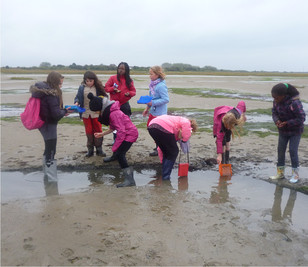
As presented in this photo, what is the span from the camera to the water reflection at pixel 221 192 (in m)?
4.09

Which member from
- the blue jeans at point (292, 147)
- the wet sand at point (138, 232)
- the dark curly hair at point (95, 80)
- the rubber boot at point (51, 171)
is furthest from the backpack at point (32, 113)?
the blue jeans at point (292, 147)

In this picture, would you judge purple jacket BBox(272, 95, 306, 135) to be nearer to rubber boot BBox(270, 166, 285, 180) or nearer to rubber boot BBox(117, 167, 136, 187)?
rubber boot BBox(270, 166, 285, 180)

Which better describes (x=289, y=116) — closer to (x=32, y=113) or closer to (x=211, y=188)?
(x=211, y=188)

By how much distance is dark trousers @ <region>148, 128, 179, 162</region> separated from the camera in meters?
4.53

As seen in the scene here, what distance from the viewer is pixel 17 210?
350 cm

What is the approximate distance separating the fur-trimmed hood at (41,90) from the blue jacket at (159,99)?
1.91 m

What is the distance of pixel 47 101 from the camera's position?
4285 millimetres

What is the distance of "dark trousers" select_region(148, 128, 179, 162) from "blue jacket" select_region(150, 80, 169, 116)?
3.52 feet

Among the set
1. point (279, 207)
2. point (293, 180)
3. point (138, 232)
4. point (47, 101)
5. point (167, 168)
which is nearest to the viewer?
point (138, 232)

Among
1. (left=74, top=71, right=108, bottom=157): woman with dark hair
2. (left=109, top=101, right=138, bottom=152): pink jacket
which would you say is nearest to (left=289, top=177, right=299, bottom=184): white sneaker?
(left=109, top=101, right=138, bottom=152): pink jacket

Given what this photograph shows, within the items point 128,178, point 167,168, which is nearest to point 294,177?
point 167,168

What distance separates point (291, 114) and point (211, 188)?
5.39 ft

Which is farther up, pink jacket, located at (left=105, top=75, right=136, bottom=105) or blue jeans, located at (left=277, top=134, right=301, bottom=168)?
pink jacket, located at (left=105, top=75, right=136, bottom=105)

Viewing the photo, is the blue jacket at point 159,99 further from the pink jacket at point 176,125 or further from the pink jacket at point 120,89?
the pink jacket at point 176,125
